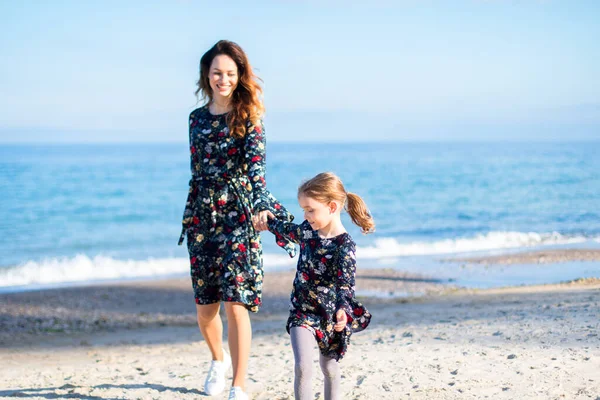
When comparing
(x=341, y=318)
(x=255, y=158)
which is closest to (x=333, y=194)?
(x=341, y=318)

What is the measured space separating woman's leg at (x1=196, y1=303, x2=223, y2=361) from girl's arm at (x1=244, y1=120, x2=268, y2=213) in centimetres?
74

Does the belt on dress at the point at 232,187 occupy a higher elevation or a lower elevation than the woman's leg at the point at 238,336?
higher

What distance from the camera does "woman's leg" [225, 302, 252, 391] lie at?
13.1 feet

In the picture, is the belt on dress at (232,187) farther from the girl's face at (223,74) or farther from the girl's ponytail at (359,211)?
the girl's ponytail at (359,211)

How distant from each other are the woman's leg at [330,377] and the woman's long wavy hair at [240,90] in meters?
1.39

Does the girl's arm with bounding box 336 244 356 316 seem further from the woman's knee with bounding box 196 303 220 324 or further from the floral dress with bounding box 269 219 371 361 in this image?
the woman's knee with bounding box 196 303 220 324

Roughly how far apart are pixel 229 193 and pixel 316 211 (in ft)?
2.64

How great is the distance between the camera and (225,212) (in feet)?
13.0

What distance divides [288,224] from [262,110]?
853mm

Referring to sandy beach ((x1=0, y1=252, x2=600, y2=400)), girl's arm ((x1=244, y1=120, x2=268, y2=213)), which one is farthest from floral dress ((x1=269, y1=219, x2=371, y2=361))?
sandy beach ((x1=0, y1=252, x2=600, y2=400))

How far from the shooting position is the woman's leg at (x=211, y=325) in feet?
13.7

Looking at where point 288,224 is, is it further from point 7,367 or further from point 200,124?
point 7,367

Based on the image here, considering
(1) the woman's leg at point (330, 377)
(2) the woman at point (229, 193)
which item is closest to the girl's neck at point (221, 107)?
(2) the woman at point (229, 193)

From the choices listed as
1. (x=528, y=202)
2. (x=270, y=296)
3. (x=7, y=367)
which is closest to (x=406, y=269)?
(x=270, y=296)
